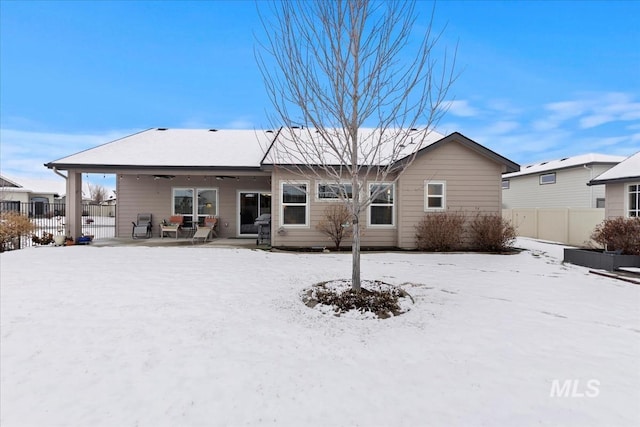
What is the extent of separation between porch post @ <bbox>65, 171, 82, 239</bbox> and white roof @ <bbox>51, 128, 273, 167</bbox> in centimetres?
71

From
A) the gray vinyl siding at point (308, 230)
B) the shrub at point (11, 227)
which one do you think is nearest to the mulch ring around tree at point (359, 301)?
the gray vinyl siding at point (308, 230)

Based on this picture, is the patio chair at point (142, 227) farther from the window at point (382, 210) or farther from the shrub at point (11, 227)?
the window at point (382, 210)

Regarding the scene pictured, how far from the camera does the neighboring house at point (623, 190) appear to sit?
34.5 ft

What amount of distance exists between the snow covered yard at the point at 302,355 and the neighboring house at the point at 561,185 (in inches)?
515

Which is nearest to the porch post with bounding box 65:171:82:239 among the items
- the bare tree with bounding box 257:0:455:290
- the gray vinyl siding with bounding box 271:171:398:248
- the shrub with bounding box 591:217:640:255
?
the gray vinyl siding with bounding box 271:171:398:248

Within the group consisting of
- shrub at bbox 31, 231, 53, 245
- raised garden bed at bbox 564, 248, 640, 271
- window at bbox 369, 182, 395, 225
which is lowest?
raised garden bed at bbox 564, 248, 640, 271

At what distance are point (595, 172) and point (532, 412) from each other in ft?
62.7

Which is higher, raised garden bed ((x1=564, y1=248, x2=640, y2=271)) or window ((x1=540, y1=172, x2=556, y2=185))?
window ((x1=540, y1=172, x2=556, y2=185))

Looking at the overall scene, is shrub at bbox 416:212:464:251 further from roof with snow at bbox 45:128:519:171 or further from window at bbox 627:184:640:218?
window at bbox 627:184:640:218

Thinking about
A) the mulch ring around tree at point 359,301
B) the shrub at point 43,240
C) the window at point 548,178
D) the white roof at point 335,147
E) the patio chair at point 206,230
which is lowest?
the mulch ring around tree at point 359,301

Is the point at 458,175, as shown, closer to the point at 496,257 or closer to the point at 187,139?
the point at 496,257

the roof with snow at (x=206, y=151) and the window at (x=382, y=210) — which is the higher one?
the roof with snow at (x=206, y=151)

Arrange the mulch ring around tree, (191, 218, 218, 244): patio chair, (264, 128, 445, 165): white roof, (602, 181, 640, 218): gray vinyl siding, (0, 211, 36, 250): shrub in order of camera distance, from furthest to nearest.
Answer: (191, 218, 218, 244): patio chair, (602, 181, 640, 218): gray vinyl siding, (0, 211, 36, 250): shrub, (264, 128, 445, 165): white roof, the mulch ring around tree

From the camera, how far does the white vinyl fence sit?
39.5 feet
